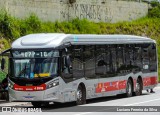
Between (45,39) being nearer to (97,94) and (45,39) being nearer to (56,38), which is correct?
(56,38)

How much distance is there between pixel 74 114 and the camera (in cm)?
1884

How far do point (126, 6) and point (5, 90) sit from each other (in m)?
26.7

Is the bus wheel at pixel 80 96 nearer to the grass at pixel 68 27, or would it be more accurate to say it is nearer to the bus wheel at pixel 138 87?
the grass at pixel 68 27

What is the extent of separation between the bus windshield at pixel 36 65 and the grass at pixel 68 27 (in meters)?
4.37

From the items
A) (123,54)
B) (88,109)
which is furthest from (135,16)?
(88,109)

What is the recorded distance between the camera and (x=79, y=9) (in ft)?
139

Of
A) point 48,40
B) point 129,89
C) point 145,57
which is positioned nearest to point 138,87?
point 129,89

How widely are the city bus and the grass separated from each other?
4.36 m

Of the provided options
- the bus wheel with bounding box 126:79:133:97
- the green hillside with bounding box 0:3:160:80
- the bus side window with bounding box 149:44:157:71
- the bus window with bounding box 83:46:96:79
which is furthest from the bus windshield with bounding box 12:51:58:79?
the bus side window with bounding box 149:44:157:71

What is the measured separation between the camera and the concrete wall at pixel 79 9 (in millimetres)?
35519

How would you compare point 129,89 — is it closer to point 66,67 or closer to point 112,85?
point 112,85

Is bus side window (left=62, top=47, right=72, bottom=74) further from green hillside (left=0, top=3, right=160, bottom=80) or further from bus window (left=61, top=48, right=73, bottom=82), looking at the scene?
green hillside (left=0, top=3, right=160, bottom=80)

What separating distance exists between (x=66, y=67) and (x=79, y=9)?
66.6 ft

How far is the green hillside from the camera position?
33125mm
